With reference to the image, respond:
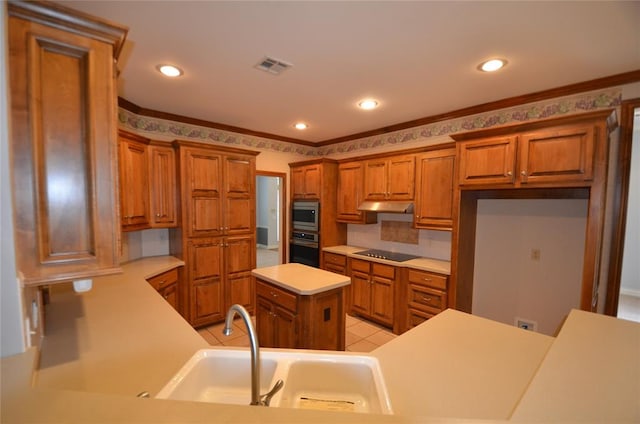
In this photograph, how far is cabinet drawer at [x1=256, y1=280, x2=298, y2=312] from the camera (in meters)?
2.24

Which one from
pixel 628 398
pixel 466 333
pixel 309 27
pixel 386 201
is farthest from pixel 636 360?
pixel 386 201

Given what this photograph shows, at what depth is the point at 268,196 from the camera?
7336 millimetres

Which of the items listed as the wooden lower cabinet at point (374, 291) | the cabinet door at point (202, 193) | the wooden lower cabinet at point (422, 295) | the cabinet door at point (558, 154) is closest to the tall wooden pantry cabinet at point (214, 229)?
the cabinet door at point (202, 193)

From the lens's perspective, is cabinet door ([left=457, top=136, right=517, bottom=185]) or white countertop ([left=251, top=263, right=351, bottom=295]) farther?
cabinet door ([left=457, top=136, right=517, bottom=185])

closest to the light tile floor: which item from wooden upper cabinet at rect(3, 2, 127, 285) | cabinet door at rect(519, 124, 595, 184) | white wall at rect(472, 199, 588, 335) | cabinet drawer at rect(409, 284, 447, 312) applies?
cabinet drawer at rect(409, 284, 447, 312)

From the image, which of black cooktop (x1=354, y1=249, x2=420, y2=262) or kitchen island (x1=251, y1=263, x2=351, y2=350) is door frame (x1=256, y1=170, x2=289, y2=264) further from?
kitchen island (x1=251, y1=263, x2=351, y2=350)

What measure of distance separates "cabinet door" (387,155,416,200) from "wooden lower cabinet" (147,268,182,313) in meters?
2.73

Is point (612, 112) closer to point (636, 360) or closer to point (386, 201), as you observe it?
point (636, 360)

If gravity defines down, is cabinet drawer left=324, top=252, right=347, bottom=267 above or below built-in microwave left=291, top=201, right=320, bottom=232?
below

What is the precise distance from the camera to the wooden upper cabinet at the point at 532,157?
2.11 m

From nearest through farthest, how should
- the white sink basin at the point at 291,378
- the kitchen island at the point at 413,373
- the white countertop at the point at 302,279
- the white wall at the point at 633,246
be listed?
the kitchen island at the point at 413,373 → the white sink basin at the point at 291,378 → the white countertop at the point at 302,279 → the white wall at the point at 633,246

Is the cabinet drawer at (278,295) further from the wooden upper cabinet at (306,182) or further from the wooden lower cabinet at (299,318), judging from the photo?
the wooden upper cabinet at (306,182)

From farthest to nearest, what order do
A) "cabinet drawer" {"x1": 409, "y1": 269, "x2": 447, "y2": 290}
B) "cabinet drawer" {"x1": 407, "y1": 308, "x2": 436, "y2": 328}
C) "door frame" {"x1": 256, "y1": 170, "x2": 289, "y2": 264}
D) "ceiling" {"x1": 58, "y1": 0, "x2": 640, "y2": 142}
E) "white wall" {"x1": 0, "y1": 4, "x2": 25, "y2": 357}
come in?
"door frame" {"x1": 256, "y1": 170, "x2": 289, "y2": 264} < "cabinet drawer" {"x1": 407, "y1": 308, "x2": 436, "y2": 328} < "cabinet drawer" {"x1": 409, "y1": 269, "x2": 447, "y2": 290} < "ceiling" {"x1": 58, "y1": 0, "x2": 640, "y2": 142} < "white wall" {"x1": 0, "y1": 4, "x2": 25, "y2": 357}

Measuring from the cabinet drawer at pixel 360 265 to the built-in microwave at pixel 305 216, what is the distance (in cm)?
79
